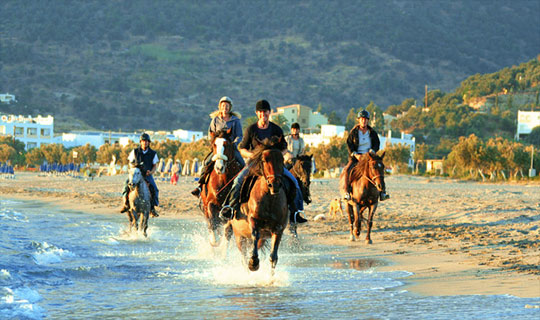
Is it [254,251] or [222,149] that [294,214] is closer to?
[254,251]

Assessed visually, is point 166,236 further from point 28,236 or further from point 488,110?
point 488,110

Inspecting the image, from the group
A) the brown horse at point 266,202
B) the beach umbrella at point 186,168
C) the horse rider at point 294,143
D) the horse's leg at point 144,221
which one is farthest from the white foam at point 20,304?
the beach umbrella at point 186,168

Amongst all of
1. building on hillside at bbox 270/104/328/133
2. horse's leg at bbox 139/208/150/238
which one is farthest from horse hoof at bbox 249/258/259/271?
building on hillside at bbox 270/104/328/133

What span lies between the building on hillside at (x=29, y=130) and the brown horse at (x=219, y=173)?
142 metres

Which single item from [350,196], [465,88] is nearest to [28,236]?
[350,196]

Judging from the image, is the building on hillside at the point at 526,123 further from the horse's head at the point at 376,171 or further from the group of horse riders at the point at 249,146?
the horse's head at the point at 376,171

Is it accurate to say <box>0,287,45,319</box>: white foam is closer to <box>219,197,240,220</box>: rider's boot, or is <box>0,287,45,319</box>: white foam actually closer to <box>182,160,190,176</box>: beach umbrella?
<box>219,197,240,220</box>: rider's boot

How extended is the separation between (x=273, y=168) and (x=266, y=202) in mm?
645

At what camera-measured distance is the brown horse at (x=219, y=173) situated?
503 inches

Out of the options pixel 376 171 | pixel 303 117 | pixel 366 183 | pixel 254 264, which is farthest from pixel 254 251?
pixel 303 117

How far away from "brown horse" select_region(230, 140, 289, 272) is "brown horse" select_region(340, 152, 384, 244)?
16.5 feet

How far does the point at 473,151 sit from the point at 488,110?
328 feet

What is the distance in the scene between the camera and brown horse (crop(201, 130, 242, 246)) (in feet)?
41.9

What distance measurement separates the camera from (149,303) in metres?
10.3
